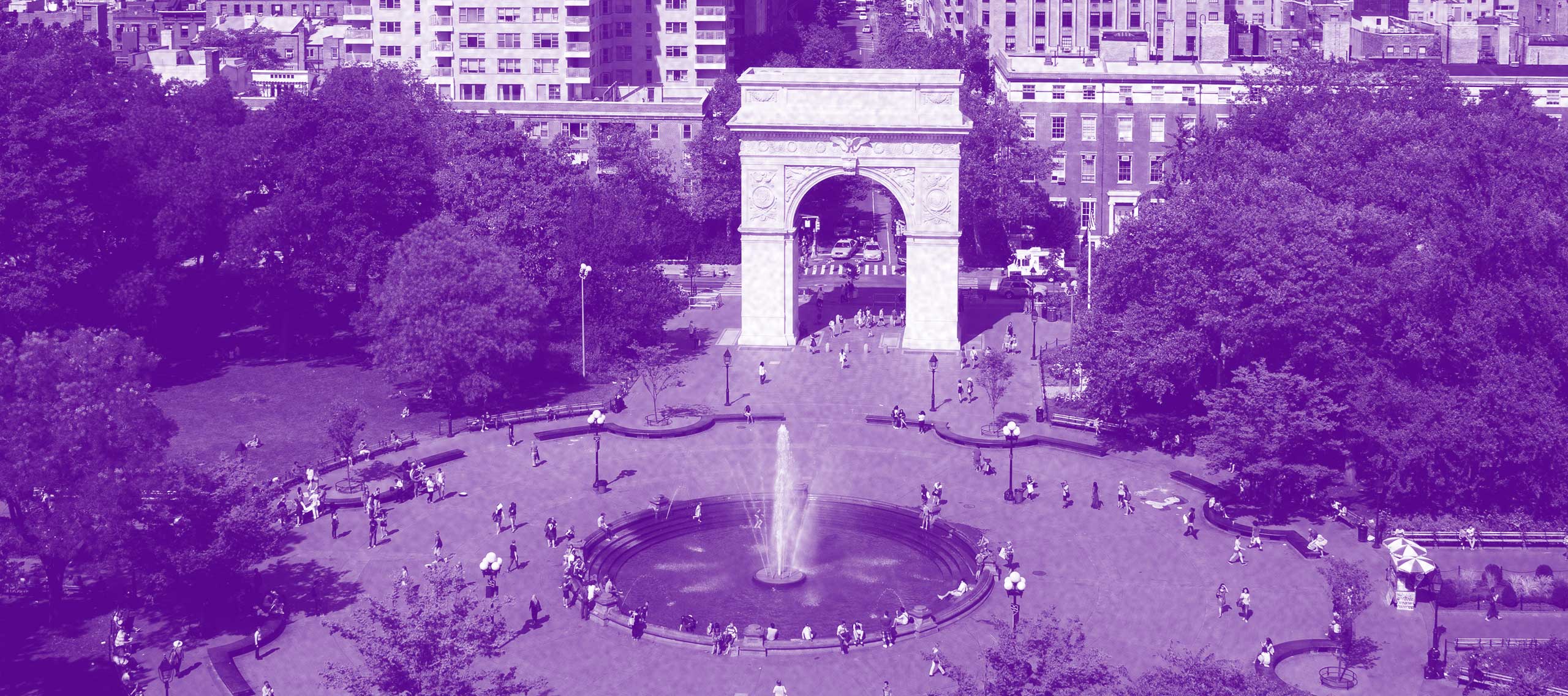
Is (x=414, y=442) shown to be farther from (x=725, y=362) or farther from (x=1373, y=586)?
(x=1373, y=586)

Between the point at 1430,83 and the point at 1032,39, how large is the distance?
59.6 m

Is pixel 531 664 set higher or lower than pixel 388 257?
lower

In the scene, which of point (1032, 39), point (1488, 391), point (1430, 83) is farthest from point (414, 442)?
point (1032, 39)

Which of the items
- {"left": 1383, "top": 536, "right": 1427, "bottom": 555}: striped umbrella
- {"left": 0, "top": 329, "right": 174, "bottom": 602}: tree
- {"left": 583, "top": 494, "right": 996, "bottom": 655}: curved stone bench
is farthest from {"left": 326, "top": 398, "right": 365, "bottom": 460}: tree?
{"left": 1383, "top": 536, "right": 1427, "bottom": 555}: striped umbrella

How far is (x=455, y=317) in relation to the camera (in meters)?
82.3

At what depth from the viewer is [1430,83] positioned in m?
99.6

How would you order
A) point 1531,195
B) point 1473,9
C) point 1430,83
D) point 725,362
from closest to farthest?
point 1531,195 → point 725,362 → point 1430,83 → point 1473,9

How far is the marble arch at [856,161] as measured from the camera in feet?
305

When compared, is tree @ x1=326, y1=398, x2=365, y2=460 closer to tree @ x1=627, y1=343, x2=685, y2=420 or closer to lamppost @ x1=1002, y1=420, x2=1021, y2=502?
tree @ x1=627, y1=343, x2=685, y2=420

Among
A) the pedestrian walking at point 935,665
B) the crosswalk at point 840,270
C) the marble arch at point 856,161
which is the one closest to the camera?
the pedestrian walking at point 935,665

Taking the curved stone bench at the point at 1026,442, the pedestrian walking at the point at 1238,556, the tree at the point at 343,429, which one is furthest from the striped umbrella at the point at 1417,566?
the tree at the point at 343,429

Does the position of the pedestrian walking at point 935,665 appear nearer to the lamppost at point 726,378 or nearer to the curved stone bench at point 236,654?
the curved stone bench at point 236,654

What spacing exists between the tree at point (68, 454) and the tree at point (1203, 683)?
1217 inches

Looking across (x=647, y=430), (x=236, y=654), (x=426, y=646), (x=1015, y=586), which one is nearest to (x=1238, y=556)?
(x=1015, y=586)
